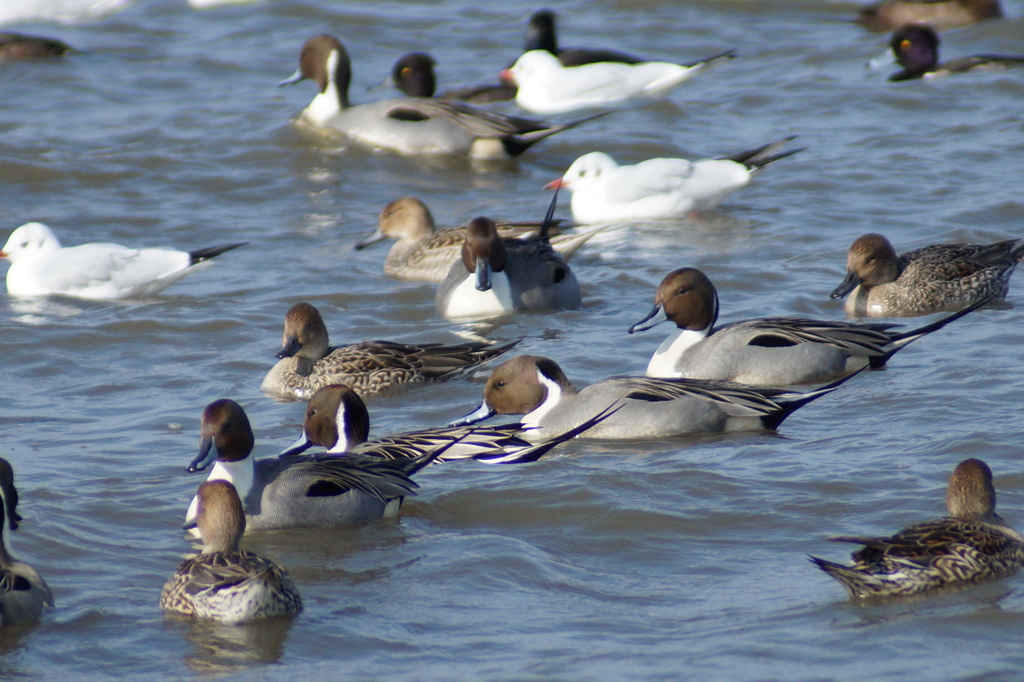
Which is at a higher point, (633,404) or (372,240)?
(372,240)

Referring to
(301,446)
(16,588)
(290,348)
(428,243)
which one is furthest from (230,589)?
(428,243)

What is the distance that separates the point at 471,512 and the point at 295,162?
27.5 feet

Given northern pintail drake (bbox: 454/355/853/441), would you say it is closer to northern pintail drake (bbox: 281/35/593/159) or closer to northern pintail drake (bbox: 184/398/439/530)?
northern pintail drake (bbox: 184/398/439/530)

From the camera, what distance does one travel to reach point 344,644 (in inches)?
194

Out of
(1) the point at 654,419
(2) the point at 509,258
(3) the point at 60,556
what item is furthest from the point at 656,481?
(2) the point at 509,258

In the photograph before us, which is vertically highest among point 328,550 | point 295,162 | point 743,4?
point 743,4

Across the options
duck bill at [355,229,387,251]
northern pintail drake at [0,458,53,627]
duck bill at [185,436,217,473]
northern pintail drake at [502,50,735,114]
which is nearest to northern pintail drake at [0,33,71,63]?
northern pintail drake at [502,50,735,114]

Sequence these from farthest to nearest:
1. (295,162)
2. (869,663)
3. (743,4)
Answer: (743,4), (295,162), (869,663)

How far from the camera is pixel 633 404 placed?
7.11 metres

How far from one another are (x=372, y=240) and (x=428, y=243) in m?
0.69

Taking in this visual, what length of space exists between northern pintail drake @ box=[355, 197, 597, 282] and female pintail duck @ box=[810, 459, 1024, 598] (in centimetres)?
580

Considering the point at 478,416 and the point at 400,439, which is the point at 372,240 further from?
the point at 400,439

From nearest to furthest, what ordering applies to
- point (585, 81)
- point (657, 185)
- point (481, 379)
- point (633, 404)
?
1. point (633, 404)
2. point (481, 379)
3. point (657, 185)
4. point (585, 81)

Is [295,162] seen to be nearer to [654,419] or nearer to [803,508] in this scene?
[654,419]
